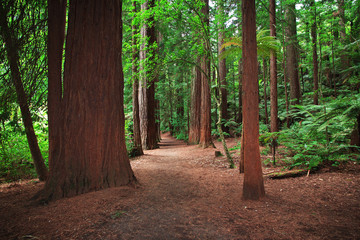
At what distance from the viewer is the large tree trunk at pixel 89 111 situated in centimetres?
383

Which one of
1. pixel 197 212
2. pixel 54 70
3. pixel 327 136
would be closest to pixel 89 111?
pixel 54 70

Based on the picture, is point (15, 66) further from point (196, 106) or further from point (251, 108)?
point (196, 106)

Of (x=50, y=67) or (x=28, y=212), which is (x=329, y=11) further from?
(x=28, y=212)

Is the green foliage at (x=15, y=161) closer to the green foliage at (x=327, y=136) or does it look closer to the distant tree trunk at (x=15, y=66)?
the distant tree trunk at (x=15, y=66)

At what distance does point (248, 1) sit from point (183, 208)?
4.11 metres

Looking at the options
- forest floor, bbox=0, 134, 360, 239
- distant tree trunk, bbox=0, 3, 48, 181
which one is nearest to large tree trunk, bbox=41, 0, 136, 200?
forest floor, bbox=0, 134, 360, 239

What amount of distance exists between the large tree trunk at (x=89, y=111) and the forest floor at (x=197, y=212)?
1.22ft

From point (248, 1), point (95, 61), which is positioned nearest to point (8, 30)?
point (95, 61)

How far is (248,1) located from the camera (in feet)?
12.2

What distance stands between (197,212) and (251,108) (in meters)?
2.13

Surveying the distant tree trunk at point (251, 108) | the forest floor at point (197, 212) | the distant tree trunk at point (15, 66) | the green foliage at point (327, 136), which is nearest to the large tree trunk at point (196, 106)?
the green foliage at point (327, 136)

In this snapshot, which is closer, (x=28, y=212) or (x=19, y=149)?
(x=28, y=212)

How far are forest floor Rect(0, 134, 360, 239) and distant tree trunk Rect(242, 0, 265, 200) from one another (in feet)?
1.06

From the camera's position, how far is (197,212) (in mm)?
3307
